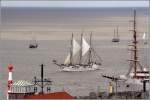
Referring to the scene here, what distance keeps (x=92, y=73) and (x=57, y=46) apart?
16052 mm

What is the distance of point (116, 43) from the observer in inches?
2175

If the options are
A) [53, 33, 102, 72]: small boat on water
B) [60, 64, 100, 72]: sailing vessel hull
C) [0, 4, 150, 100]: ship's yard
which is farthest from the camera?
[53, 33, 102, 72]: small boat on water

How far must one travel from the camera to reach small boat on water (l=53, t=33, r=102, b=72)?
37438mm

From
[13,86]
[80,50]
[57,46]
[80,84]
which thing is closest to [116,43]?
[57,46]

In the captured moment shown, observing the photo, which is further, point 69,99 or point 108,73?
point 108,73

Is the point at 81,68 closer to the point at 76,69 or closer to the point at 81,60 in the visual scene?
the point at 76,69

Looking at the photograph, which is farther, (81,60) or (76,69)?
(81,60)

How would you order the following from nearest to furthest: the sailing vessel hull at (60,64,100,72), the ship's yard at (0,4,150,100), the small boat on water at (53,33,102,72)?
the ship's yard at (0,4,150,100) → the sailing vessel hull at (60,64,100,72) → the small boat on water at (53,33,102,72)

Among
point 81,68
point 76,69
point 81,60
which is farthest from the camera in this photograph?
point 81,60

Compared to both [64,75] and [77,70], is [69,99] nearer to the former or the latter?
[64,75]

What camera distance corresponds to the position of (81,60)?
4203cm

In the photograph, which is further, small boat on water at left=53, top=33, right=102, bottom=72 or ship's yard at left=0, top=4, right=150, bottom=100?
small boat on water at left=53, top=33, right=102, bottom=72

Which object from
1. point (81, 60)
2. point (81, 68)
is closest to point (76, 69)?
point (81, 68)

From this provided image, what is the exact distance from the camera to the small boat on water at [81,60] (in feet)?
123
